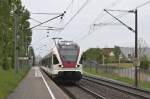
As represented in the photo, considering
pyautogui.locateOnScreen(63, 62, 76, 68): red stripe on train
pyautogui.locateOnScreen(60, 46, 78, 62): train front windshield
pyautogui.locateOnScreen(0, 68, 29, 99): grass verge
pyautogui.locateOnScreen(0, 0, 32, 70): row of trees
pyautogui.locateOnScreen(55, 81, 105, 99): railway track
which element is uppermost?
pyautogui.locateOnScreen(0, 0, 32, 70): row of trees

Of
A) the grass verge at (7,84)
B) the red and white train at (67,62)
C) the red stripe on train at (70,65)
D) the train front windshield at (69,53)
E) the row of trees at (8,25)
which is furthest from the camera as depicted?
the train front windshield at (69,53)

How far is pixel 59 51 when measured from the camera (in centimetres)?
3978

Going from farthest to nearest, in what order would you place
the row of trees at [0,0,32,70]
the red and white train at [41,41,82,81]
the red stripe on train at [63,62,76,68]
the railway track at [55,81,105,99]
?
1. the red stripe on train at [63,62,76,68]
2. the red and white train at [41,41,82,81]
3. the row of trees at [0,0,32,70]
4. the railway track at [55,81,105,99]

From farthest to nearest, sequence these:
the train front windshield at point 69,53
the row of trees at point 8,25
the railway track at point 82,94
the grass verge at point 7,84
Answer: the train front windshield at point 69,53 → the row of trees at point 8,25 → the grass verge at point 7,84 → the railway track at point 82,94

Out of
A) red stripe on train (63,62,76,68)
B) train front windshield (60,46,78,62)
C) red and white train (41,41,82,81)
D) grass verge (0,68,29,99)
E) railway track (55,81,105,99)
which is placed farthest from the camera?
train front windshield (60,46,78,62)

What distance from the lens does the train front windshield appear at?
128 feet

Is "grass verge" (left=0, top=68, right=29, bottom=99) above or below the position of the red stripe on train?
below

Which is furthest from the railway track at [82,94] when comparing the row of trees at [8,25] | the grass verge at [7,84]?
the row of trees at [8,25]

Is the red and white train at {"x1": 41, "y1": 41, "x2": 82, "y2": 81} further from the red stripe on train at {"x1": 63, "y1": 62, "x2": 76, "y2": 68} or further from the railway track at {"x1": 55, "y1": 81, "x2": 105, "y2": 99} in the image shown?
the railway track at {"x1": 55, "y1": 81, "x2": 105, "y2": 99}

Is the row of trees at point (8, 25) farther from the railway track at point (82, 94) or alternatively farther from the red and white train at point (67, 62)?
the railway track at point (82, 94)

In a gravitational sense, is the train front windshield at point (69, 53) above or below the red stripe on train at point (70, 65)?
above

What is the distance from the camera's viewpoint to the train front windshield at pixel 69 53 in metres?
38.9

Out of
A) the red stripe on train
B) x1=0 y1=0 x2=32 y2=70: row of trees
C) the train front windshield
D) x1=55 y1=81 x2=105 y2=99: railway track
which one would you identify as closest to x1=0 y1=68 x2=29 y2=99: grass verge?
x1=0 y1=0 x2=32 y2=70: row of trees

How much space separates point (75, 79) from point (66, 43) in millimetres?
3445
